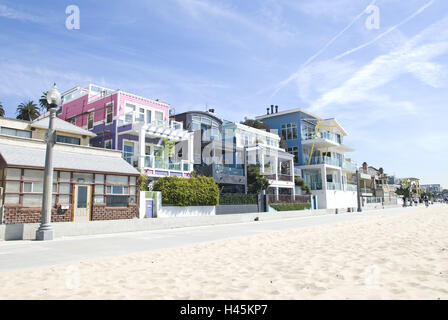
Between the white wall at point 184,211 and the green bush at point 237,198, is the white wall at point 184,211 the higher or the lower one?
the lower one

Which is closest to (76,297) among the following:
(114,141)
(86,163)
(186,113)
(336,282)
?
(336,282)

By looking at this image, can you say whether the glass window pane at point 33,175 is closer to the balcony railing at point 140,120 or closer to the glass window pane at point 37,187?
the glass window pane at point 37,187

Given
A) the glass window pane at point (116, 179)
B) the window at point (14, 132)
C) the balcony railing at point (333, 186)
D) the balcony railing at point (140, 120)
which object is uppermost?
the balcony railing at point (140, 120)

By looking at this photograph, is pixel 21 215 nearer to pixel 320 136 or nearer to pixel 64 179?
pixel 64 179

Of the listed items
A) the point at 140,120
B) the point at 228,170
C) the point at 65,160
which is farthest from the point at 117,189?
the point at 228,170

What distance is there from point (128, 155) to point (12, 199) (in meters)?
11.7

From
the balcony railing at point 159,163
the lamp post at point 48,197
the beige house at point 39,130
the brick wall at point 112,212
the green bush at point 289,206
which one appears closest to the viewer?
the lamp post at point 48,197

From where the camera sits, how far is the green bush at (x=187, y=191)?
2669 centimetres

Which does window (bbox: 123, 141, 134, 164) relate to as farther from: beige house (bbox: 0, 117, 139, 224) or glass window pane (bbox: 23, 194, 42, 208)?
glass window pane (bbox: 23, 194, 42, 208)

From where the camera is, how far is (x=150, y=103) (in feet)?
110

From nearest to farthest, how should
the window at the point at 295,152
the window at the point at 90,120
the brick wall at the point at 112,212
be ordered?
the brick wall at the point at 112,212 → the window at the point at 90,120 → the window at the point at 295,152

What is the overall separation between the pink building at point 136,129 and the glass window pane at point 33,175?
8.38 m

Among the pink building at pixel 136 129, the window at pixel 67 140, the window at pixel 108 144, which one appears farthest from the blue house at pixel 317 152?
the window at pixel 67 140

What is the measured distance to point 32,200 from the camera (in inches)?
773
